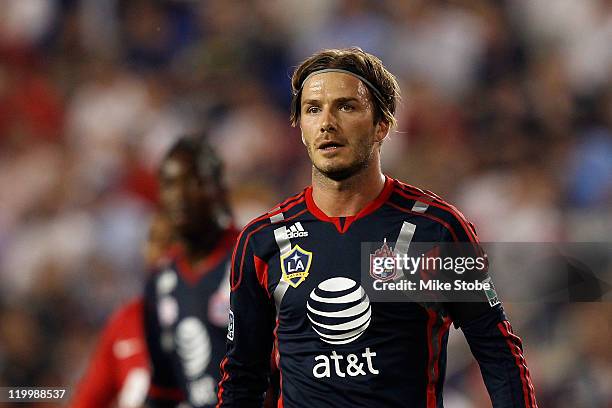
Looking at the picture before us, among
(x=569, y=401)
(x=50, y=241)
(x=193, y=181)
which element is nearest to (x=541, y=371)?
(x=569, y=401)

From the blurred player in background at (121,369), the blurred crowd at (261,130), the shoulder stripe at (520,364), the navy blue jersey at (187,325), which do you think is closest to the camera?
the shoulder stripe at (520,364)

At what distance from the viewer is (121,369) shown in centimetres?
449

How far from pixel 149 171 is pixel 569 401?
3.24 m

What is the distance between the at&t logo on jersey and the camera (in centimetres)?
261

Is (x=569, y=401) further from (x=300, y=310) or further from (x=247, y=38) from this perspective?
(x=247, y=38)

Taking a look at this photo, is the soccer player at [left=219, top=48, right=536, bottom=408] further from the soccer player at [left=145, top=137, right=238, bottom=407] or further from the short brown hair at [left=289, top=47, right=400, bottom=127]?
the soccer player at [left=145, top=137, right=238, bottom=407]

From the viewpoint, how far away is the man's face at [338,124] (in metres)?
2.67

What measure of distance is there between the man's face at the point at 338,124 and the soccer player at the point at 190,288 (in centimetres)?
155

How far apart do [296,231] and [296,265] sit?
4.3 inches

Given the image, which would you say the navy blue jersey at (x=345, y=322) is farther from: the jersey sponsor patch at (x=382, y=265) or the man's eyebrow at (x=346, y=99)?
the man's eyebrow at (x=346, y=99)

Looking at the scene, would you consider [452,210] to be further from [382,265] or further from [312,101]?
[312,101]

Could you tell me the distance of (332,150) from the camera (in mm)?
2670

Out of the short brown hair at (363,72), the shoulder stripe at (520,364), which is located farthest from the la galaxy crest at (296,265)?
the shoulder stripe at (520,364)

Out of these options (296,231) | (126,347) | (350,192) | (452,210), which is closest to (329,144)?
(350,192)
